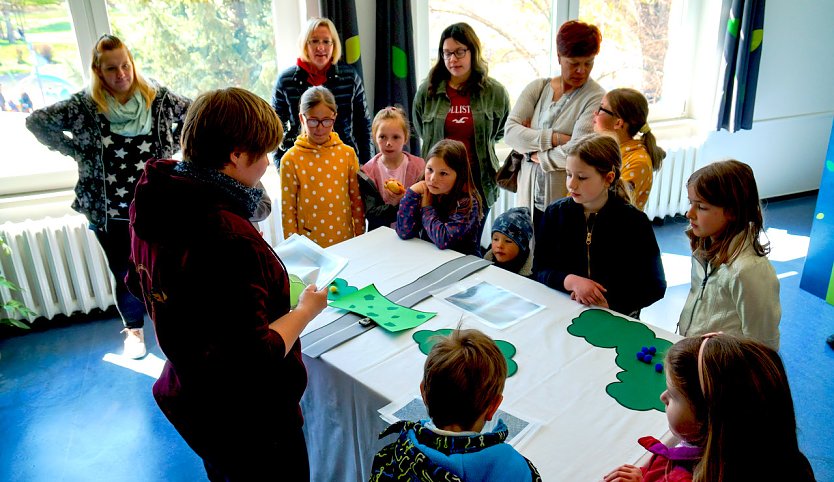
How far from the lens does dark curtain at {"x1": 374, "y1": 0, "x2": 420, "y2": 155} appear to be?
343 cm

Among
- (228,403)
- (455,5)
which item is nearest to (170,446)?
(228,403)

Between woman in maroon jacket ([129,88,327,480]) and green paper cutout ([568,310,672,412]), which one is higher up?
woman in maroon jacket ([129,88,327,480])

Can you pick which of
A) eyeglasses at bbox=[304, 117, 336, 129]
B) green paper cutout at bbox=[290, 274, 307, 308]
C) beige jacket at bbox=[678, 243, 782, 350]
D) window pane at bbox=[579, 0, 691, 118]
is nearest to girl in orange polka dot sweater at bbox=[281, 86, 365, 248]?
eyeglasses at bbox=[304, 117, 336, 129]

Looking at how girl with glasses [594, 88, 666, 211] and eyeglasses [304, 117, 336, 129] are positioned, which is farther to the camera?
eyeglasses [304, 117, 336, 129]

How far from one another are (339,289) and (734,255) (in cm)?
119

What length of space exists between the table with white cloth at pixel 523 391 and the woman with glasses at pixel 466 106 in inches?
43.3

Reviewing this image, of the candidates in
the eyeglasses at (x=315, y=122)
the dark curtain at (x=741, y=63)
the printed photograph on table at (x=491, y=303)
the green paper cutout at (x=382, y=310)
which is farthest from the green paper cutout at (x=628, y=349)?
the dark curtain at (x=741, y=63)

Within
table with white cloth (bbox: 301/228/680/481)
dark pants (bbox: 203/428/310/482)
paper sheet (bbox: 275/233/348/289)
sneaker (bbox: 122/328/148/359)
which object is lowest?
sneaker (bbox: 122/328/148/359)

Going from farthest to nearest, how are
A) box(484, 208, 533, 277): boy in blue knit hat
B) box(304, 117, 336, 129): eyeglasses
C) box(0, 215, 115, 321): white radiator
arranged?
box(0, 215, 115, 321): white radiator → box(304, 117, 336, 129): eyeglasses → box(484, 208, 533, 277): boy in blue knit hat

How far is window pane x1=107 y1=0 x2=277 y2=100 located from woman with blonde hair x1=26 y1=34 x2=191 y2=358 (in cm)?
62

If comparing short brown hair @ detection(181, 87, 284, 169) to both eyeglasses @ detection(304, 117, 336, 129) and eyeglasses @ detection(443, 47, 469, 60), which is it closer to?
eyeglasses @ detection(304, 117, 336, 129)

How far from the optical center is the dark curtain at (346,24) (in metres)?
3.27

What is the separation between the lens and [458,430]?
1.09 metres

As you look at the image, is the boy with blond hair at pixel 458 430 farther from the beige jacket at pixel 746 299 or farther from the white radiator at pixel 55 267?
the white radiator at pixel 55 267
